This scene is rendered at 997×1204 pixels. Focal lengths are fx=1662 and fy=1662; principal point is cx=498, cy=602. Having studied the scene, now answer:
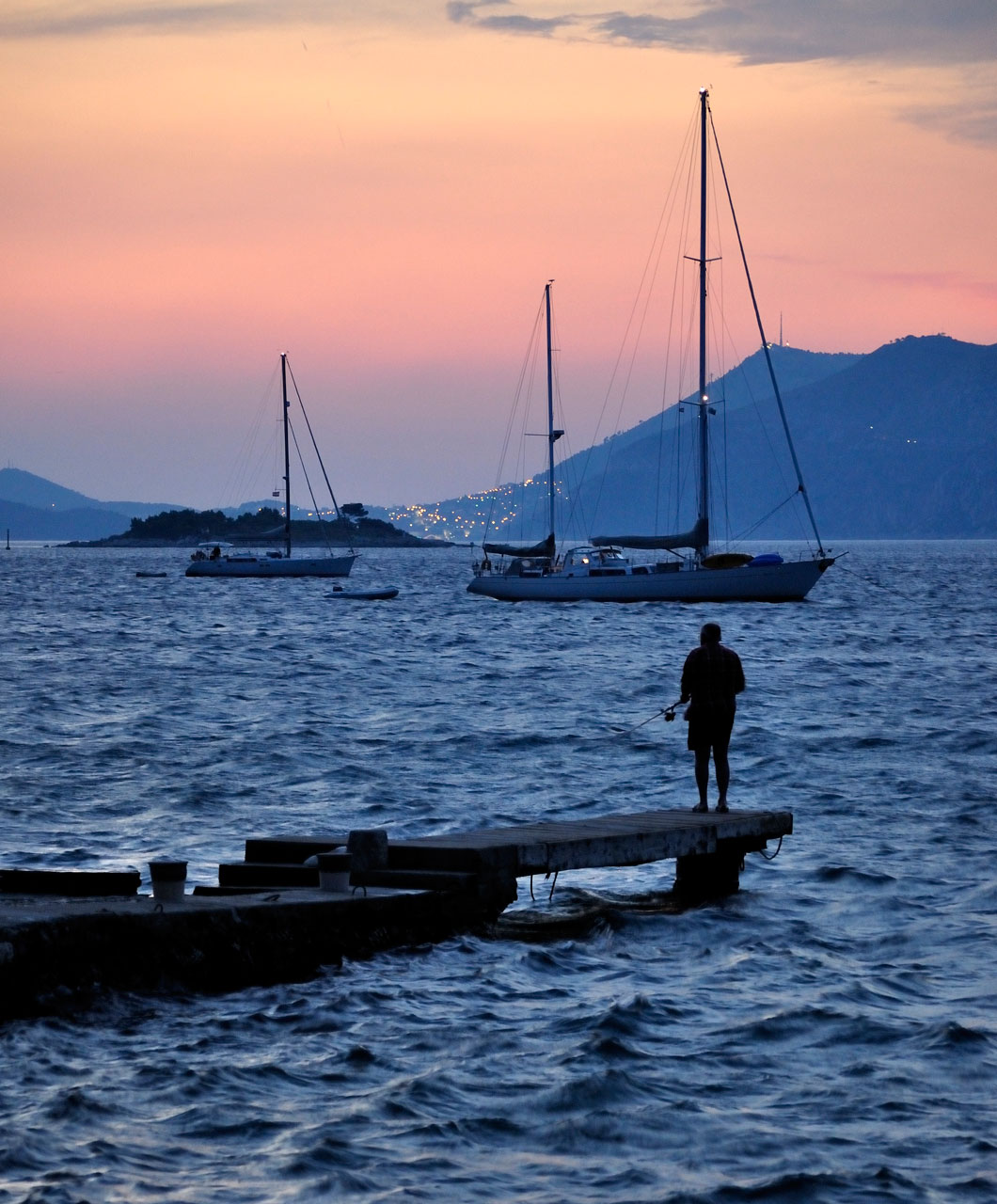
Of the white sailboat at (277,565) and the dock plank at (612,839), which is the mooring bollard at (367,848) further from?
the white sailboat at (277,565)

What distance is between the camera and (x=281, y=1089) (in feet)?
35.6

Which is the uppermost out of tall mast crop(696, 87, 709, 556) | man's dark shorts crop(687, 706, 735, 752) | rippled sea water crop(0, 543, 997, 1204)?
tall mast crop(696, 87, 709, 556)

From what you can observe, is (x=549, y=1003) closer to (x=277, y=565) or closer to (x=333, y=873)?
(x=333, y=873)

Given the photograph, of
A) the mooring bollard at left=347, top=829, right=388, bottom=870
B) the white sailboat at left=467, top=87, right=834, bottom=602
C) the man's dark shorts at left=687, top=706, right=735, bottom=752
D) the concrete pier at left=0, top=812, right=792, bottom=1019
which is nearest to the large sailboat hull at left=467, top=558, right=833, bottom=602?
the white sailboat at left=467, top=87, right=834, bottom=602

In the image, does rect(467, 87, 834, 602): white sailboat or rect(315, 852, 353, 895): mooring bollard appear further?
rect(467, 87, 834, 602): white sailboat

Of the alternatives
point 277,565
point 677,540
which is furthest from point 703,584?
point 277,565

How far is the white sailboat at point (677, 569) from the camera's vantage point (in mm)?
72375

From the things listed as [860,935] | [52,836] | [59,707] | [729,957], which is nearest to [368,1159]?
[729,957]

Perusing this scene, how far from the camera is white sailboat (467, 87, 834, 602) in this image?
72.4 meters

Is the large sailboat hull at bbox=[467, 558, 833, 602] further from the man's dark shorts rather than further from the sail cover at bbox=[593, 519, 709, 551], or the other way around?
the man's dark shorts

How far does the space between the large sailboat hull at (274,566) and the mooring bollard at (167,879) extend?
114686 millimetres

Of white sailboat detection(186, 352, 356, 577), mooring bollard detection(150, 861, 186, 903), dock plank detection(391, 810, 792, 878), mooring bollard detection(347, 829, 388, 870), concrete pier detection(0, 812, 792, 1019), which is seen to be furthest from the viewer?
white sailboat detection(186, 352, 356, 577)

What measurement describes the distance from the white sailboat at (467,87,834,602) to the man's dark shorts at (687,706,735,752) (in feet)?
169

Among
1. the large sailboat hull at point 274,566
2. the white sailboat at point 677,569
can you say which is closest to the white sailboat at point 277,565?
the large sailboat hull at point 274,566
